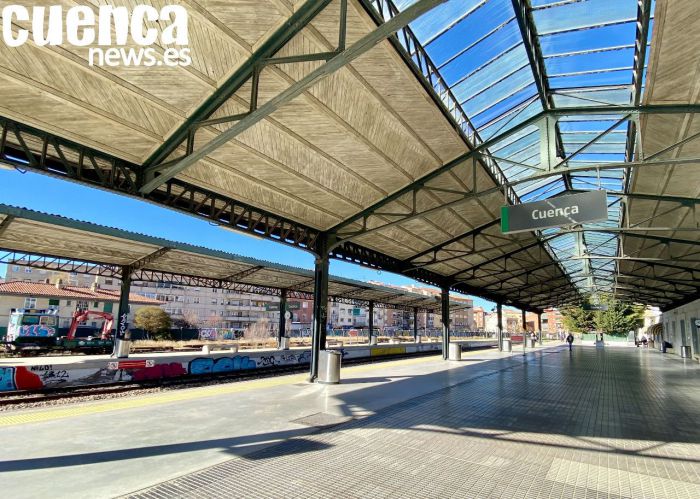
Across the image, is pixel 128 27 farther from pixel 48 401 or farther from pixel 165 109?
pixel 48 401

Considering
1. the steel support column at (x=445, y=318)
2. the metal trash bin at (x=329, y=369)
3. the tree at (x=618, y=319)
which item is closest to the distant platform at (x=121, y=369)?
the metal trash bin at (x=329, y=369)

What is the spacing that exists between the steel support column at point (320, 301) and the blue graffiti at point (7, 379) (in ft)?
30.7

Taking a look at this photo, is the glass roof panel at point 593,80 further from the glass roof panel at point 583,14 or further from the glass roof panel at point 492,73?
the glass roof panel at point 583,14

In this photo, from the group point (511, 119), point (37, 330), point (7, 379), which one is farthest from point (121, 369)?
point (37, 330)

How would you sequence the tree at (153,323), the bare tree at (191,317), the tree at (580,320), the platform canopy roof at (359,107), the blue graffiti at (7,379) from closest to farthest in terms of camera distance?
the platform canopy roof at (359,107), the blue graffiti at (7,379), the tree at (153,323), the tree at (580,320), the bare tree at (191,317)

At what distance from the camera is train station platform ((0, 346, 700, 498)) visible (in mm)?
4477

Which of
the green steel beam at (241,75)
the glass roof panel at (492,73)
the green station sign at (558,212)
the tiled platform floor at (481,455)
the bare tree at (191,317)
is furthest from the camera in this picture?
the bare tree at (191,317)

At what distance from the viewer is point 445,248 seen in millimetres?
18062

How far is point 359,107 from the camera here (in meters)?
8.05

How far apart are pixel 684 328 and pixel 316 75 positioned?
3340 centimetres

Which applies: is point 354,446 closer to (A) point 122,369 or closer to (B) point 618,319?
(A) point 122,369

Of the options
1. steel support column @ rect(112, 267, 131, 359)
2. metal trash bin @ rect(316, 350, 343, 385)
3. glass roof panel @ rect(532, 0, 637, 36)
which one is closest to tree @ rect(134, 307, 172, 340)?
steel support column @ rect(112, 267, 131, 359)

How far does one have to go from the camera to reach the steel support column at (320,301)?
12844 mm

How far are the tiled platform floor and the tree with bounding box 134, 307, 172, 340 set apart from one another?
37720 millimetres
